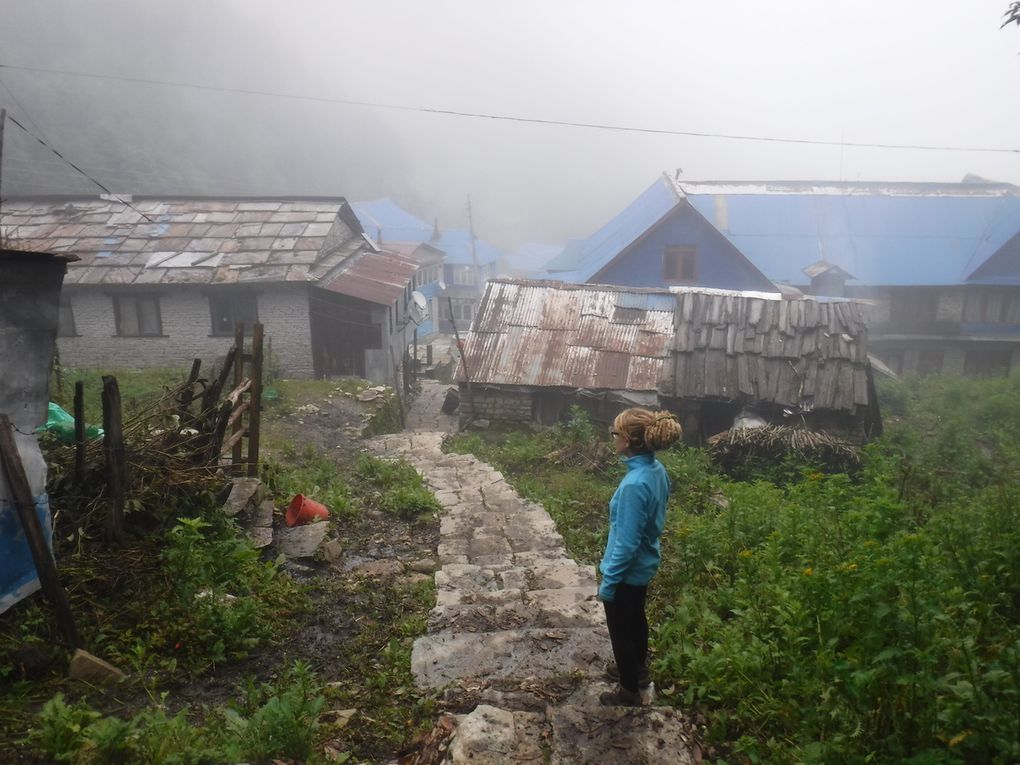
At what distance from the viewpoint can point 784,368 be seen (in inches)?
502

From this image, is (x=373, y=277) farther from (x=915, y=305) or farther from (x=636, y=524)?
(x=915, y=305)

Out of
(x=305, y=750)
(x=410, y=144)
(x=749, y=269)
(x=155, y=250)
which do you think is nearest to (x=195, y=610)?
(x=305, y=750)

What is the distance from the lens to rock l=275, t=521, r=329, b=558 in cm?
611

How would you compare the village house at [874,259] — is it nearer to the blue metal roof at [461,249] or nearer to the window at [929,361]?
the window at [929,361]

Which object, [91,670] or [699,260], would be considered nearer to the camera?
[91,670]

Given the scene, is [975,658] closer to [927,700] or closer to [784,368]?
[927,700]

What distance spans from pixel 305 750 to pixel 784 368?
11.7 m

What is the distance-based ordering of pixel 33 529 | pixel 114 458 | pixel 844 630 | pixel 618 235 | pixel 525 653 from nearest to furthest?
pixel 844 630 → pixel 33 529 → pixel 525 653 → pixel 114 458 → pixel 618 235

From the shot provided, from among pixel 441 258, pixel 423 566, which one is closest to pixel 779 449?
pixel 423 566

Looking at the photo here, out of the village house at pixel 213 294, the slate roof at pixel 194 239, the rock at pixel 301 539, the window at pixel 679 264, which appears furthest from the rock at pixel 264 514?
the window at pixel 679 264

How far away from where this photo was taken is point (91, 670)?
13.1 feet

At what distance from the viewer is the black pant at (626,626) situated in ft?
11.8

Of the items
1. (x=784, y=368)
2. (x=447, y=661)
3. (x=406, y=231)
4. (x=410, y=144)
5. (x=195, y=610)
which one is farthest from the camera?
(x=410, y=144)

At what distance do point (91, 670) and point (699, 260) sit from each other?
23295 mm
